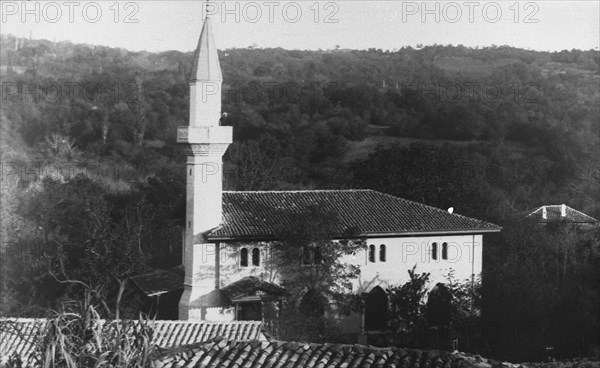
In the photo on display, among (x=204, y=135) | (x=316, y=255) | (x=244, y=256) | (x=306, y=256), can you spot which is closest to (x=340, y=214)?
(x=316, y=255)

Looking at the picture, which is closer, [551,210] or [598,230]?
[598,230]

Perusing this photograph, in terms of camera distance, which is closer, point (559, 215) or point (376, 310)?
point (376, 310)

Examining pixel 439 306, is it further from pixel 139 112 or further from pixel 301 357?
pixel 139 112

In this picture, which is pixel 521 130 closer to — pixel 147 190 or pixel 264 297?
pixel 147 190

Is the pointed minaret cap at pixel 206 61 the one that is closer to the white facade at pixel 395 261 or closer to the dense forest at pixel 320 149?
the white facade at pixel 395 261

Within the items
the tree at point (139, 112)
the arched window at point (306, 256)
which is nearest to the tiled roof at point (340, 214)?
the arched window at point (306, 256)

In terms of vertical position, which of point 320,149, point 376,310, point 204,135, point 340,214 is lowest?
point 376,310

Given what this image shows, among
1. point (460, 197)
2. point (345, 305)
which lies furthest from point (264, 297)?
point (460, 197)

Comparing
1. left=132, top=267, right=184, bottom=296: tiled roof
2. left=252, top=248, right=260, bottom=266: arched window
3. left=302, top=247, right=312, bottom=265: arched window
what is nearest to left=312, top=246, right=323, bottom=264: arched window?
left=302, top=247, right=312, bottom=265: arched window
